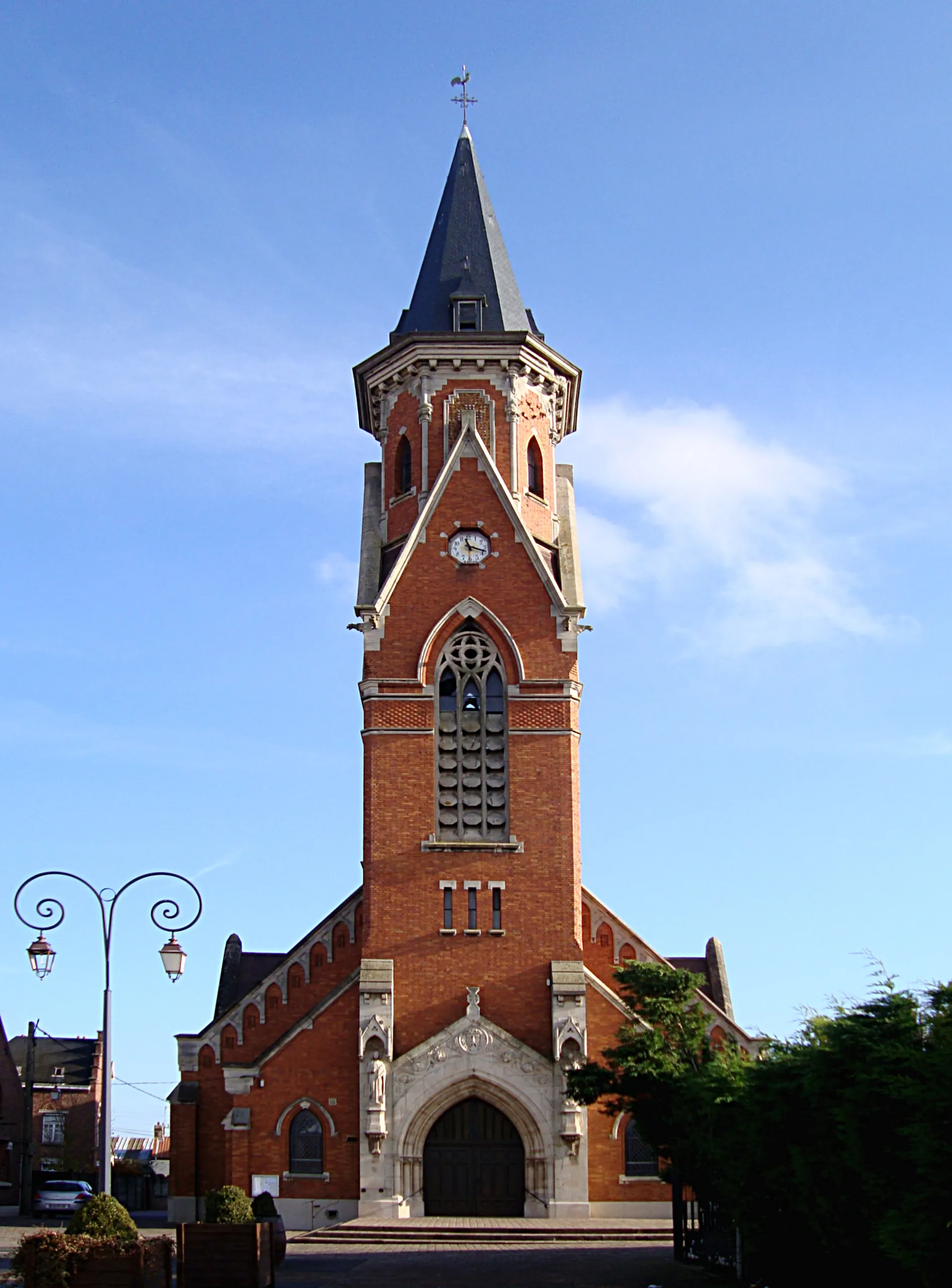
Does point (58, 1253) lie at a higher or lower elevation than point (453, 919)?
lower

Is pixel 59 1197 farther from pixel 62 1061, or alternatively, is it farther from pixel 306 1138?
pixel 62 1061

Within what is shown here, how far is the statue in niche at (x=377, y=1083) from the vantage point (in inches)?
1439

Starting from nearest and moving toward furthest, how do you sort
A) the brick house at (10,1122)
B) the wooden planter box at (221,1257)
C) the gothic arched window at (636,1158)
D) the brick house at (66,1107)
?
the wooden planter box at (221,1257), the gothic arched window at (636,1158), the brick house at (10,1122), the brick house at (66,1107)

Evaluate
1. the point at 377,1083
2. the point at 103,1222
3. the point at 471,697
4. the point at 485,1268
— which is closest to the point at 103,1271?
the point at 103,1222

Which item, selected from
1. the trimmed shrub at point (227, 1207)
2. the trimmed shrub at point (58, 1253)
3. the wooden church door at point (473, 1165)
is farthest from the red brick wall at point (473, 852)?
the trimmed shrub at point (58, 1253)

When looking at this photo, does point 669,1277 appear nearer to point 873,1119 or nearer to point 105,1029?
point 873,1119

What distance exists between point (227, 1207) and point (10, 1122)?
4528 centimetres

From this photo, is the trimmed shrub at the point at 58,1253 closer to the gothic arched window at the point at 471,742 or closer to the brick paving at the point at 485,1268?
the brick paving at the point at 485,1268

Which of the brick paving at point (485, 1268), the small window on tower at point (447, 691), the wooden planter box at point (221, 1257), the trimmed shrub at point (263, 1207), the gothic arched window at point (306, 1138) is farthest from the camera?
the small window on tower at point (447, 691)

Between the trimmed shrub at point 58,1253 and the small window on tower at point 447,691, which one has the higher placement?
the small window on tower at point 447,691

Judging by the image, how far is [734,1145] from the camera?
79.8 ft

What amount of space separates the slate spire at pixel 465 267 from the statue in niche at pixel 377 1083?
20.3 meters

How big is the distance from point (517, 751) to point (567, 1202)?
1086cm

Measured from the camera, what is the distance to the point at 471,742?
40.0m
